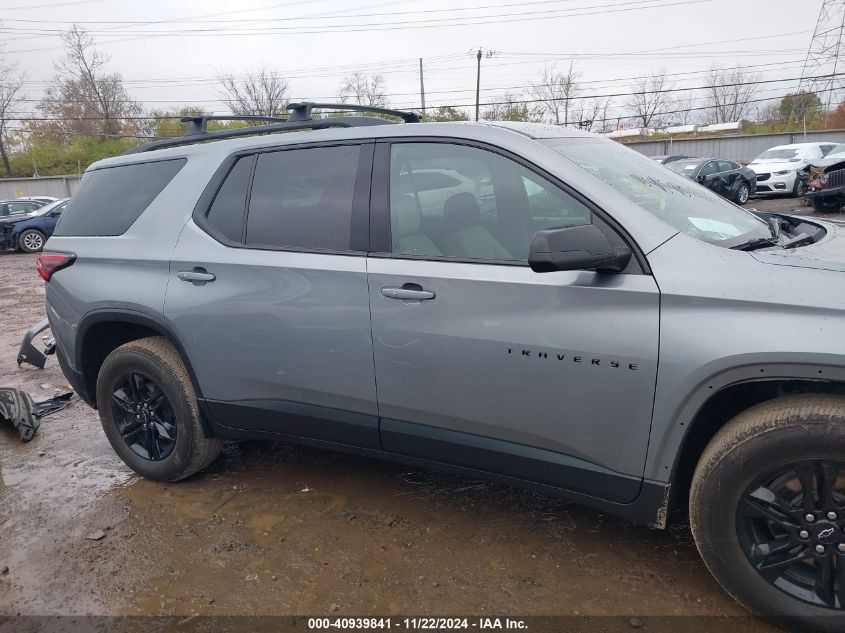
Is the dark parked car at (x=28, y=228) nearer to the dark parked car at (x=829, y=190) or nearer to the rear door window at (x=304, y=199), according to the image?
the rear door window at (x=304, y=199)

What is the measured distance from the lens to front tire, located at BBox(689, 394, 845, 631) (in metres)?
2.03

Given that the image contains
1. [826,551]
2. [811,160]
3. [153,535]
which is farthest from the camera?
[811,160]

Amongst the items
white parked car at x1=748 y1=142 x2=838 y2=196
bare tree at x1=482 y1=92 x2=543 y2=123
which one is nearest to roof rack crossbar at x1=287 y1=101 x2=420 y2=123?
white parked car at x1=748 y1=142 x2=838 y2=196

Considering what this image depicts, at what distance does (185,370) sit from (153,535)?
86cm

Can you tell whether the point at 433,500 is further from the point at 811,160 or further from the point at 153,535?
the point at 811,160

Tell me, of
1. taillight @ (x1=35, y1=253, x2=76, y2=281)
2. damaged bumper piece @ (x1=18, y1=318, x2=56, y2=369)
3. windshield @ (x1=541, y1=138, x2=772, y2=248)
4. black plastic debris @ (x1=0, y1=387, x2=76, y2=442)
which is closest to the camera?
windshield @ (x1=541, y1=138, x2=772, y2=248)

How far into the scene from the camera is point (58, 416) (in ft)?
16.2

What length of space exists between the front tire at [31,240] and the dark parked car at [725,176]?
1789 cm

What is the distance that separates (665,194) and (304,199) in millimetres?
1654

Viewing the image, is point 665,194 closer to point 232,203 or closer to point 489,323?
point 489,323

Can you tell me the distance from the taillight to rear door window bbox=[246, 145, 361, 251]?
1.35 metres

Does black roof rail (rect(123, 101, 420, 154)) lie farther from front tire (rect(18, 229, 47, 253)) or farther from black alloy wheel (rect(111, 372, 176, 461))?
front tire (rect(18, 229, 47, 253))

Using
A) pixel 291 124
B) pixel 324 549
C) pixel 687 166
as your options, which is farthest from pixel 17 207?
pixel 687 166

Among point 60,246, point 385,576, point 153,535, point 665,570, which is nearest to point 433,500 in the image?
point 385,576
